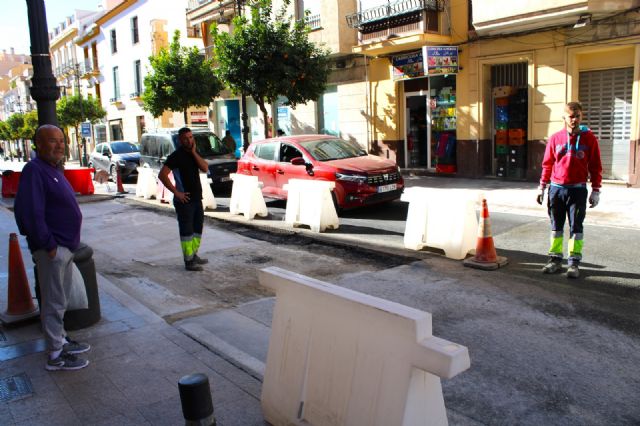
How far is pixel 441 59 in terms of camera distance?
16547 mm

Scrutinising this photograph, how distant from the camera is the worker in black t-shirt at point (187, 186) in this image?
294 inches

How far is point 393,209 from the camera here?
11914mm

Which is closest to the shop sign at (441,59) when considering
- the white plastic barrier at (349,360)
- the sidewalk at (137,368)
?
the sidewalk at (137,368)

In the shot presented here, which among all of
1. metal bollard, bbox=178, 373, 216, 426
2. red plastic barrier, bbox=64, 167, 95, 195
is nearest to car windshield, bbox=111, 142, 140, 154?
red plastic barrier, bbox=64, 167, 95, 195

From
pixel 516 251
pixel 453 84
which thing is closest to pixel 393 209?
pixel 516 251

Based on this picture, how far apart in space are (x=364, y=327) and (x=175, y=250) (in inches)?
266

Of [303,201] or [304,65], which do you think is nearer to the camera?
[303,201]

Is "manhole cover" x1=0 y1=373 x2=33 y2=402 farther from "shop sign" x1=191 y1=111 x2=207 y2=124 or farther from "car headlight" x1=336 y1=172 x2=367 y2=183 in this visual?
"shop sign" x1=191 y1=111 x2=207 y2=124

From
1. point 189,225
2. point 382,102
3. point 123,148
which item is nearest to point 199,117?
point 123,148

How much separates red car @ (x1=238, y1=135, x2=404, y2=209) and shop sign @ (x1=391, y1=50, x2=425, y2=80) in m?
6.41

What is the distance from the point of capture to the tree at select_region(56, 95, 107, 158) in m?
38.6

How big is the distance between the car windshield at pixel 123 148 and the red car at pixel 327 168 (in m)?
11.7

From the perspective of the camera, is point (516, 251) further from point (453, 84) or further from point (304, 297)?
point (453, 84)

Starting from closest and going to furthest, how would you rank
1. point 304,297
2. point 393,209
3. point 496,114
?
point 304,297
point 393,209
point 496,114
